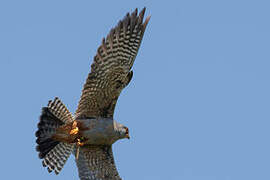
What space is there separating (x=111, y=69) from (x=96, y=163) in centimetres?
265

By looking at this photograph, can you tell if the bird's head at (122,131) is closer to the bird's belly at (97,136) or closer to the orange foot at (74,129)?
the bird's belly at (97,136)

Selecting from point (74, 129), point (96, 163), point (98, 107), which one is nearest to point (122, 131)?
point (98, 107)

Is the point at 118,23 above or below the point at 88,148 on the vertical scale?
above

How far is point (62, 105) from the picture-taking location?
615 inches

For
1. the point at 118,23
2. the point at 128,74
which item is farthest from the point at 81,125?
the point at 118,23

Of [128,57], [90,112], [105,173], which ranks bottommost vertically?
[105,173]

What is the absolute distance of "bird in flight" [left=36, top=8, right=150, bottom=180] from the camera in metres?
15.3

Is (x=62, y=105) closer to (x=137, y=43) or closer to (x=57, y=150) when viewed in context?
(x=57, y=150)

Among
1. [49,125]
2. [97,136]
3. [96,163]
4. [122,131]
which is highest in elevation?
[122,131]

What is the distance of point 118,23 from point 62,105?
249 centimetres

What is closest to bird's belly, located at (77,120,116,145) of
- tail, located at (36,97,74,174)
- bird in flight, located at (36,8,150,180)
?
bird in flight, located at (36,8,150,180)

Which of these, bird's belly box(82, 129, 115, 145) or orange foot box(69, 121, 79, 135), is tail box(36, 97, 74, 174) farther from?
bird's belly box(82, 129, 115, 145)

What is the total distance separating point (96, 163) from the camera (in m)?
16.3

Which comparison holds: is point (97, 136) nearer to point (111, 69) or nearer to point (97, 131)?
point (97, 131)
